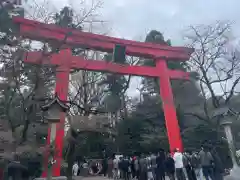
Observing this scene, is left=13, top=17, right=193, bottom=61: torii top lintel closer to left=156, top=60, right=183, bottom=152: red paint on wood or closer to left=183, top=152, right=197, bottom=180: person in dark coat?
left=156, top=60, right=183, bottom=152: red paint on wood

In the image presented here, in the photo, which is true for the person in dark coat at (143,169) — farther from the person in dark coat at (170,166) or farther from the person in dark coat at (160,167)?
the person in dark coat at (170,166)

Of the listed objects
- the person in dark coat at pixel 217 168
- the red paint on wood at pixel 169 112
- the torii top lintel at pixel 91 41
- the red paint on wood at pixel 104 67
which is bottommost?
the person in dark coat at pixel 217 168

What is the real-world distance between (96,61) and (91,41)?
1.16 meters

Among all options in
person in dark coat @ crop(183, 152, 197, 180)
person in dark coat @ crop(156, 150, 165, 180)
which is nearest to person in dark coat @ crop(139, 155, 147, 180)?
person in dark coat @ crop(156, 150, 165, 180)

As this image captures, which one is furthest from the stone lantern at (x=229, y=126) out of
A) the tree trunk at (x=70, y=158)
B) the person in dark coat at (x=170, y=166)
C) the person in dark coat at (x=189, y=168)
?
the tree trunk at (x=70, y=158)

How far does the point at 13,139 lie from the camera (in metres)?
8.50

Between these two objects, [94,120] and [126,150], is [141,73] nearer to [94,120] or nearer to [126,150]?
[94,120]

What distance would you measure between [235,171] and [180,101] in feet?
33.5

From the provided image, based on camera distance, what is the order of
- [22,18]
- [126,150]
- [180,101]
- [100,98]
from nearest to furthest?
[22,18]
[126,150]
[180,101]
[100,98]

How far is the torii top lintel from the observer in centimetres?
1154

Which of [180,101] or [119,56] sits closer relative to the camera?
[119,56]

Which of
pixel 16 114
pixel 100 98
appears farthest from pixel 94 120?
pixel 100 98

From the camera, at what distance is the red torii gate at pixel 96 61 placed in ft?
37.6

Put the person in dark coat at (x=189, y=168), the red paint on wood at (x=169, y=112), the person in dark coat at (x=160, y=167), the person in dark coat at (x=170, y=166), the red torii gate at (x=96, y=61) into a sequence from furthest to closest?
the red paint on wood at (x=169, y=112)
the red torii gate at (x=96, y=61)
the person in dark coat at (x=160, y=167)
the person in dark coat at (x=189, y=168)
the person in dark coat at (x=170, y=166)
